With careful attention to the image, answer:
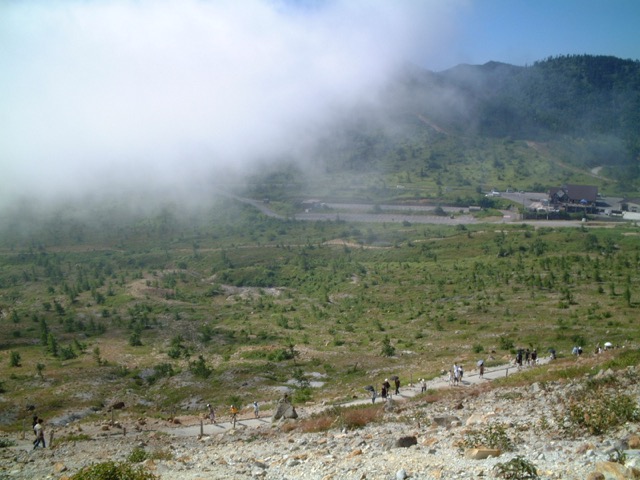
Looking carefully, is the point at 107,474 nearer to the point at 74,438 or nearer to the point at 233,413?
the point at 74,438

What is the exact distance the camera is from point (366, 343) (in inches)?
1577

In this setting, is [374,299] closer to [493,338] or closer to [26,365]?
[493,338]

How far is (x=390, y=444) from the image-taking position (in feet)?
50.3

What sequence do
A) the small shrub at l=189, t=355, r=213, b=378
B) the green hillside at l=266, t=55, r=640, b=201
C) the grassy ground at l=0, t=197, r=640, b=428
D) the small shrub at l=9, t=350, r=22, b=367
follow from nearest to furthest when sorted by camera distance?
the grassy ground at l=0, t=197, r=640, b=428
the small shrub at l=189, t=355, r=213, b=378
the small shrub at l=9, t=350, r=22, b=367
the green hillside at l=266, t=55, r=640, b=201

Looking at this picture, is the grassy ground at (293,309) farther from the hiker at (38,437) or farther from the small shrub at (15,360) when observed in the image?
the hiker at (38,437)

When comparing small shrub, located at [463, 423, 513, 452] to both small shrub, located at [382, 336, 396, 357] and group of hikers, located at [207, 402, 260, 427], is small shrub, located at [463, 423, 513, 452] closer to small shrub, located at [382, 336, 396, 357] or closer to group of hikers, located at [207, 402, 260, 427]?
group of hikers, located at [207, 402, 260, 427]

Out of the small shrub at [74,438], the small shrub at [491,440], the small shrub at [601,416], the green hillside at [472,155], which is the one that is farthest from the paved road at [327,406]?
the green hillside at [472,155]

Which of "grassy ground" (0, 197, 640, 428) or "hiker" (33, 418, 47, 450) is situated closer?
"hiker" (33, 418, 47, 450)

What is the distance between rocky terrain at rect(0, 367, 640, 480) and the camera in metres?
12.2

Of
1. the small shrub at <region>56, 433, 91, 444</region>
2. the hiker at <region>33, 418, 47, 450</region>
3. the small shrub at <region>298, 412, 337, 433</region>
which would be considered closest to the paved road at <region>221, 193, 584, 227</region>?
the small shrub at <region>298, 412, 337, 433</region>

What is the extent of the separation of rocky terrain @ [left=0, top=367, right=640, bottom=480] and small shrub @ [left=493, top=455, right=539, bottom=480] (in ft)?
1.00

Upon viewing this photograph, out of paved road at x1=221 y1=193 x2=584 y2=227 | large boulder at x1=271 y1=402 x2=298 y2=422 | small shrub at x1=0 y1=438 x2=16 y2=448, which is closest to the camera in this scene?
small shrub at x1=0 y1=438 x2=16 y2=448

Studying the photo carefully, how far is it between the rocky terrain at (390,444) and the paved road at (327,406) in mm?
160

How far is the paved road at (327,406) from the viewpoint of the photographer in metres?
23.6
